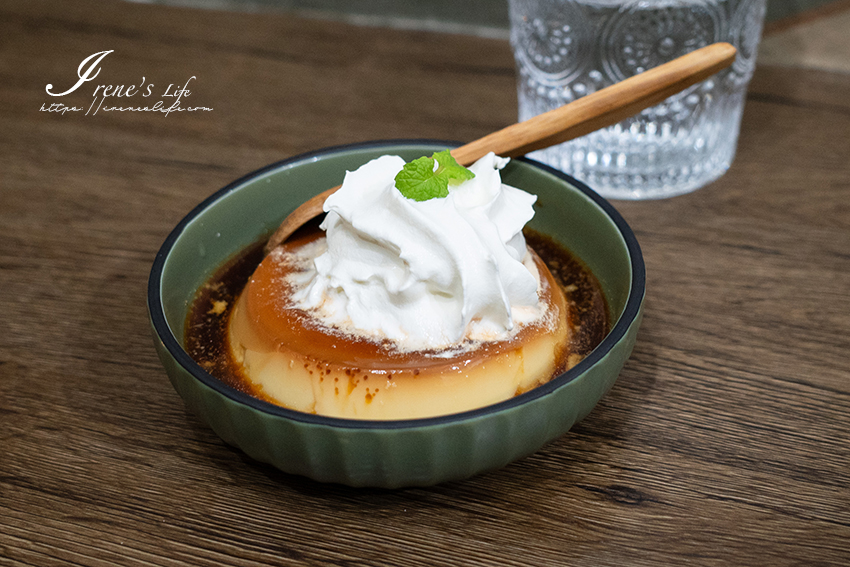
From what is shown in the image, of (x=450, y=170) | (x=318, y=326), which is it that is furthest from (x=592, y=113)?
(x=318, y=326)

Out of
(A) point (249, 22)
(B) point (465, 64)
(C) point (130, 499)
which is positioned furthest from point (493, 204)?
(A) point (249, 22)

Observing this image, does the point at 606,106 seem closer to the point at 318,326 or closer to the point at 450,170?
the point at 450,170

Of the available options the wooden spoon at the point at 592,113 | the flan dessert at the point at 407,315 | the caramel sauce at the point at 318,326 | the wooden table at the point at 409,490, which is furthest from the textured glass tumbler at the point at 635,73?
the flan dessert at the point at 407,315

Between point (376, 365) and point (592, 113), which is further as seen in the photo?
point (592, 113)

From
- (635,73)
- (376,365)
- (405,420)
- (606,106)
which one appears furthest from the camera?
(635,73)

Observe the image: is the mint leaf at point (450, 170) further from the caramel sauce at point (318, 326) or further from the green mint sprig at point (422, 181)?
the caramel sauce at point (318, 326)
